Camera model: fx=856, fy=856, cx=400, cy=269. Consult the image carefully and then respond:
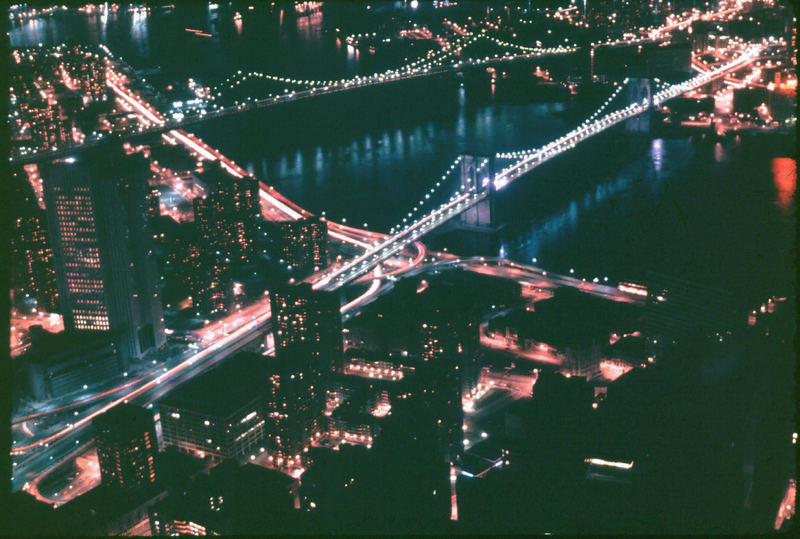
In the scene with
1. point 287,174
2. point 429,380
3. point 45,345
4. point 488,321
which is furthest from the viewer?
point 287,174

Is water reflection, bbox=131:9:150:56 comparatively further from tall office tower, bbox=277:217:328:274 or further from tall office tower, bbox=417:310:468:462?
tall office tower, bbox=417:310:468:462

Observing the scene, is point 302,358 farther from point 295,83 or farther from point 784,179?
point 295,83

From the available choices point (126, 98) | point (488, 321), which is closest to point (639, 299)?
point (488, 321)

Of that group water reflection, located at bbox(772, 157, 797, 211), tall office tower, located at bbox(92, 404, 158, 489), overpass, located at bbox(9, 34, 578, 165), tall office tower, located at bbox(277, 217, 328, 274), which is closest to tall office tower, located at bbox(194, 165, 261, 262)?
tall office tower, located at bbox(277, 217, 328, 274)

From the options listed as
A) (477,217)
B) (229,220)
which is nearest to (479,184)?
(477,217)

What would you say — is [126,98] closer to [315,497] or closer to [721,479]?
[315,497]

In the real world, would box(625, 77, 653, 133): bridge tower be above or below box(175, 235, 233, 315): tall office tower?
above
